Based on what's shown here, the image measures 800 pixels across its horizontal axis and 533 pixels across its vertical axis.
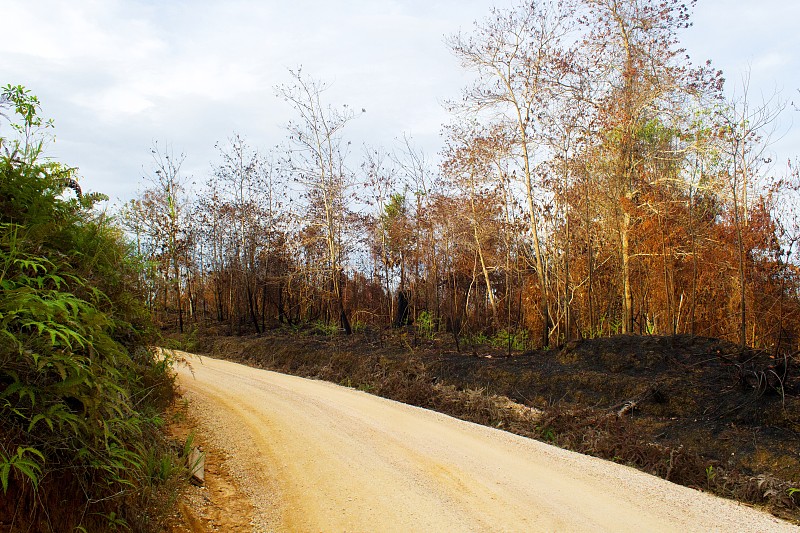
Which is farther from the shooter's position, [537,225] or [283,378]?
[537,225]

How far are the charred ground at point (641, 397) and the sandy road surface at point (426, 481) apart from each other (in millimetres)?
552

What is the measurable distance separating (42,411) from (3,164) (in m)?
2.35

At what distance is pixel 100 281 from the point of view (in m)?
4.99

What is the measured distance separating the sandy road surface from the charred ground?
21.7 inches

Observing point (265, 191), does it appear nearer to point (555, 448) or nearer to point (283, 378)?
point (283, 378)

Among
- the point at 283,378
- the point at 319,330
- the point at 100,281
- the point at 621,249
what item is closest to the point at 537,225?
the point at 621,249

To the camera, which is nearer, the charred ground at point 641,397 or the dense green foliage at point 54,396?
the dense green foliage at point 54,396

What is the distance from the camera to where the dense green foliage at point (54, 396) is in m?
3.04

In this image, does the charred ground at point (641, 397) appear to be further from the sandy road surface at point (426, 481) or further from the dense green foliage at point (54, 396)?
the dense green foliage at point (54, 396)

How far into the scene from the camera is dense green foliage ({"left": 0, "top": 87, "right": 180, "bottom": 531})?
3.04 metres

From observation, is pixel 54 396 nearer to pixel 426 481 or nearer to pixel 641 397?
pixel 426 481

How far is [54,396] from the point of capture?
10.8ft

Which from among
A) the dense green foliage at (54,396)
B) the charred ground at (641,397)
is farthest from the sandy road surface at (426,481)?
the dense green foliage at (54,396)

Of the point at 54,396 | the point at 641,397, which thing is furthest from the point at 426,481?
the point at 641,397
